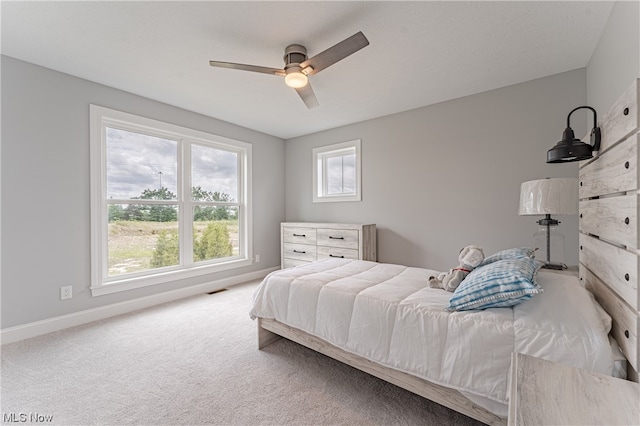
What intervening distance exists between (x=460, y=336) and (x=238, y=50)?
8.71ft

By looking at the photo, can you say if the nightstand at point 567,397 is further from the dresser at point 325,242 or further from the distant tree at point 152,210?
the distant tree at point 152,210

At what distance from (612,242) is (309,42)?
232 cm

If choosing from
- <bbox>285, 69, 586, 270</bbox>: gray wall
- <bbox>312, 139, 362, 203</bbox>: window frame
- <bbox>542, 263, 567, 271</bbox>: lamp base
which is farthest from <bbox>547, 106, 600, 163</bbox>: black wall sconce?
<bbox>312, 139, 362, 203</bbox>: window frame

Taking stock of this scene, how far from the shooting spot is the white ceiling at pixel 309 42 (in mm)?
1843

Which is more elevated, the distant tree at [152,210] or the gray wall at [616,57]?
the gray wall at [616,57]

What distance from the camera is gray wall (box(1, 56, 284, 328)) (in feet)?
7.82

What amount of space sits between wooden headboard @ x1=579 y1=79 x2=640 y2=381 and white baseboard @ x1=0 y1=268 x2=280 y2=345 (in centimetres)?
402

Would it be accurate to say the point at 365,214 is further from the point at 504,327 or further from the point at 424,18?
the point at 504,327

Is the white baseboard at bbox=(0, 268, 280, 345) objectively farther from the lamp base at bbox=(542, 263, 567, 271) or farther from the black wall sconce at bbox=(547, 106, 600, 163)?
the black wall sconce at bbox=(547, 106, 600, 163)

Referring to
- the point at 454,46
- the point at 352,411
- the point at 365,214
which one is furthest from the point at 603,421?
the point at 365,214

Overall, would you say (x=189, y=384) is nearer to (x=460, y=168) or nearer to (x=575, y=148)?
(x=575, y=148)

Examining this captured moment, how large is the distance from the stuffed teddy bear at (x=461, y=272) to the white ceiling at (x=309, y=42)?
1695mm

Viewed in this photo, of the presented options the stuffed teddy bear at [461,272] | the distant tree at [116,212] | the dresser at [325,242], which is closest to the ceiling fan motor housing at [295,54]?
the stuffed teddy bear at [461,272]

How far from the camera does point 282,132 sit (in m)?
4.70
